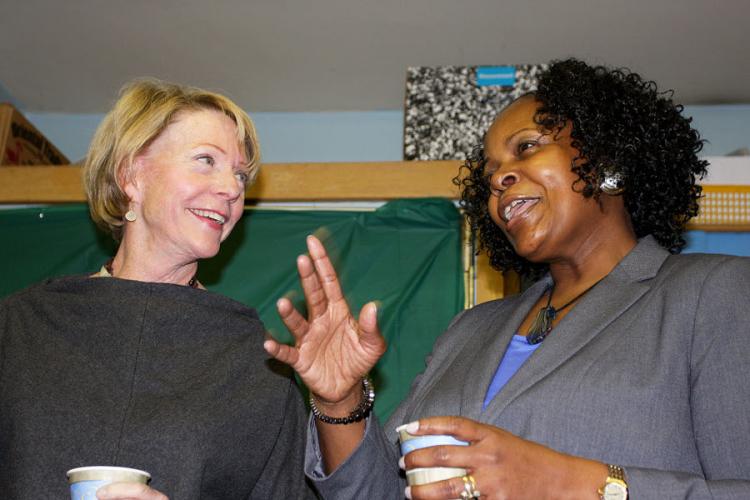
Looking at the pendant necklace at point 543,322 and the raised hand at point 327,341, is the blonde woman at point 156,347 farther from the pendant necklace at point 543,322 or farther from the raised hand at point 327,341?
the pendant necklace at point 543,322

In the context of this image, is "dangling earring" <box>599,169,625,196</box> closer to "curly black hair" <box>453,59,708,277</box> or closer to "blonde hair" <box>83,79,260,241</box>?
"curly black hair" <box>453,59,708,277</box>

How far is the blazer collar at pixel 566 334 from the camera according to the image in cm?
168

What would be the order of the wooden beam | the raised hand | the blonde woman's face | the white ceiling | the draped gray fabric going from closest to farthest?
the raised hand
the draped gray fabric
the blonde woman's face
the wooden beam
the white ceiling

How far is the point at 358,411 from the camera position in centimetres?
164

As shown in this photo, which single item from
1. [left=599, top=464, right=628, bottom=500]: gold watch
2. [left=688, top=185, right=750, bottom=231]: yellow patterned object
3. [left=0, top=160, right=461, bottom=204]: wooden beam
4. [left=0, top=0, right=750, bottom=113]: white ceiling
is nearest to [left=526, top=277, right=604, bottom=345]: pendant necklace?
[left=599, top=464, right=628, bottom=500]: gold watch

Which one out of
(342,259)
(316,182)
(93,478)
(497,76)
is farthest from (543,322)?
(497,76)

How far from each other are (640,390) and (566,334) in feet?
A: 0.70

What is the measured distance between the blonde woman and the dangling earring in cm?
77

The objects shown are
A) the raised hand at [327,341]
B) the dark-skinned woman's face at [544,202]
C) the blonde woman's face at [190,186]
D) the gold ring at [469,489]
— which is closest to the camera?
the gold ring at [469,489]

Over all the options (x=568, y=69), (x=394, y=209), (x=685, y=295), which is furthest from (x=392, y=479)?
(x=394, y=209)

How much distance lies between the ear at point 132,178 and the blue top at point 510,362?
0.89 meters

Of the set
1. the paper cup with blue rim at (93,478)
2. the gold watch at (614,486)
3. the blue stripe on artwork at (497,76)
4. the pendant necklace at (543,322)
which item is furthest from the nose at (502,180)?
the blue stripe on artwork at (497,76)

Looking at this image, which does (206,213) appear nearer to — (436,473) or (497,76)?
(436,473)

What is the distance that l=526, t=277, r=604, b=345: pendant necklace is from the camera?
6.14ft
